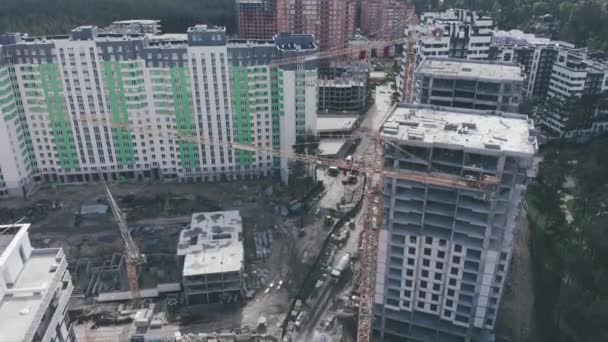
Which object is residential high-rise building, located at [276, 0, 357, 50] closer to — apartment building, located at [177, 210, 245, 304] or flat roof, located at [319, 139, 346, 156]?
flat roof, located at [319, 139, 346, 156]

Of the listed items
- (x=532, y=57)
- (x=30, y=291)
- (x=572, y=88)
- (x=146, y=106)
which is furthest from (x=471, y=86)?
Result: (x=30, y=291)

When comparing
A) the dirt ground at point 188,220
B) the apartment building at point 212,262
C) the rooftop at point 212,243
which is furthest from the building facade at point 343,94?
the apartment building at point 212,262

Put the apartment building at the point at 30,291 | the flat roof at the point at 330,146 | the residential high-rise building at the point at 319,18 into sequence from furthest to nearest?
1. the residential high-rise building at the point at 319,18
2. the flat roof at the point at 330,146
3. the apartment building at the point at 30,291

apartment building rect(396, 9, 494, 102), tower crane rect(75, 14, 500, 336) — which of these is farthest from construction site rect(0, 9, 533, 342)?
apartment building rect(396, 9, 494, 102)

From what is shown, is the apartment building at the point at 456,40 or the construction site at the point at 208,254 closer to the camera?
the construction site at the point at 208,254

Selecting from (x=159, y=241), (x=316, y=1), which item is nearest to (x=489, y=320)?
(x=159, y=241)

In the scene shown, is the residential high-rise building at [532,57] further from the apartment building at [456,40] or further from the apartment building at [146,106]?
the apartment building at [146,106]
